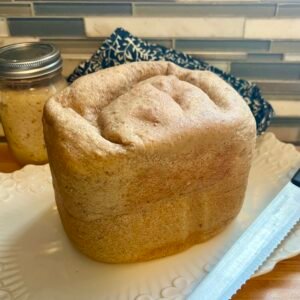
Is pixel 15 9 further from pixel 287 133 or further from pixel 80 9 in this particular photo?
pixel 287 133

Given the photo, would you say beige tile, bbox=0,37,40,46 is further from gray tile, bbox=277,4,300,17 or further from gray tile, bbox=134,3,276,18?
gray tile, bbox=277,4,300,17

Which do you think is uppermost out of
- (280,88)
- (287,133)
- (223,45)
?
(223,45)

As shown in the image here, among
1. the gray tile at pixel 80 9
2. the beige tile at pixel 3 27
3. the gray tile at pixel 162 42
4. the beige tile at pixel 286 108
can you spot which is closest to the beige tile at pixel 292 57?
the beige tile at pixel 286 108

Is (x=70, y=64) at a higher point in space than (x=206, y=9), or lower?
lower

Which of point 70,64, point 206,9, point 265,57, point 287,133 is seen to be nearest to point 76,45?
point 70,64

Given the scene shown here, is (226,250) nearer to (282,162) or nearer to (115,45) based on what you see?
(282,162)

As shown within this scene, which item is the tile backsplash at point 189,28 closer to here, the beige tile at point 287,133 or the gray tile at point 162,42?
the gray tile at point 162,42

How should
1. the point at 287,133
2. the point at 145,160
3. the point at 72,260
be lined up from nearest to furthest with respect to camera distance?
the point at 145,160, the point at 72,260, the point at 287,133
